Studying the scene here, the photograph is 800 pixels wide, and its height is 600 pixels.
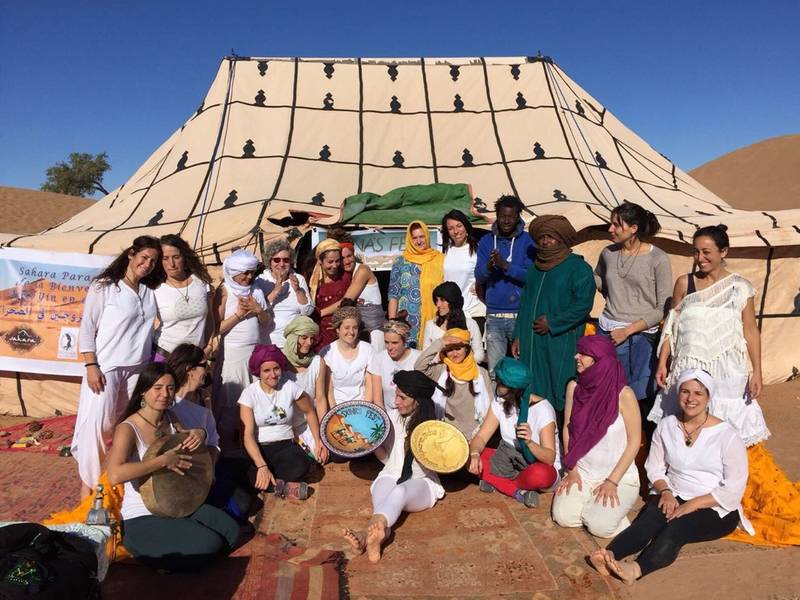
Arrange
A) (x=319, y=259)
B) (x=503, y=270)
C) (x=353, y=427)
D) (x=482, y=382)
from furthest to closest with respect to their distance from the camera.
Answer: (x=319, y=259) < (x=503, y=270) < (x=482, y=382) < (x=353, y=427)

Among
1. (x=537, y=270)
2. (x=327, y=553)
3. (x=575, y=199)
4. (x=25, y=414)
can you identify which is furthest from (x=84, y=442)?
(x=575, y=199)

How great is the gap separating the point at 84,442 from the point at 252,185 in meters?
3.09

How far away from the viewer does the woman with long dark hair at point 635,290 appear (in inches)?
134

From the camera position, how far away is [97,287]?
303 centimetres

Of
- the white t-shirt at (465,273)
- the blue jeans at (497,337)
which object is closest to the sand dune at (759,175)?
the white t-shirt at (465,273)

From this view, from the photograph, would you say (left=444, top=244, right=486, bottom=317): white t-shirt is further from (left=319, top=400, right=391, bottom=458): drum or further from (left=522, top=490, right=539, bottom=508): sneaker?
(left=522, top=490, right=539, bottom=508): sneaker

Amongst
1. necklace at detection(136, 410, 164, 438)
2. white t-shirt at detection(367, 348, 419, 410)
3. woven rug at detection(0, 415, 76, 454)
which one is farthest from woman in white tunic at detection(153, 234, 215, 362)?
woven rug at detection(0, 415, 76, 454)

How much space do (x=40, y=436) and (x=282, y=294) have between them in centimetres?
203

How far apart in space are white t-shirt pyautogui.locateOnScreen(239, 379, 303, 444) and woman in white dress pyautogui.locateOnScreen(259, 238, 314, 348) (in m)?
0.56

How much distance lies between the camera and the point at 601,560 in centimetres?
249

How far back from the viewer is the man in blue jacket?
3.75 metres

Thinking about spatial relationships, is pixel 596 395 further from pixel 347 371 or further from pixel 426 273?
pixel 426 273

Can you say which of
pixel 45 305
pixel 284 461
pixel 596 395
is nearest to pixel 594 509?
pixel 596 395

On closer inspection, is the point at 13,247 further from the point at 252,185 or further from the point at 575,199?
the point at 575,199
